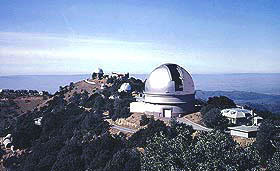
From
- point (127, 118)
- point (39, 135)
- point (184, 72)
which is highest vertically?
point (184, 72)

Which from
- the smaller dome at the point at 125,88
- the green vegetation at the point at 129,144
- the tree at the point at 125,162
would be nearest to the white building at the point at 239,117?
the green vegetation at the point at 129,144

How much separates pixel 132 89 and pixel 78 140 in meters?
36.2

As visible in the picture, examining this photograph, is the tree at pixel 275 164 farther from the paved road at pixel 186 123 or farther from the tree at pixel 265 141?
the paved road at pixel 186 123

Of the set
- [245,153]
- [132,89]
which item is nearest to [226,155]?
[245,153]

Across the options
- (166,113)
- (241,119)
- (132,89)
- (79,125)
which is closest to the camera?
(241,119)

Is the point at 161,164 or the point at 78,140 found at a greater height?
the point at 161,164

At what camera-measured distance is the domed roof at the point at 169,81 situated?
4928 centimetres

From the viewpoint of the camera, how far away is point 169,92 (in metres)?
49.1

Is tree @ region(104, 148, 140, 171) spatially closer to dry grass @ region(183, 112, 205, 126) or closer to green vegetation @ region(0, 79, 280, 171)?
green vegetation @ region(0, 79, 280, 171)

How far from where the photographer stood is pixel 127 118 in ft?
170

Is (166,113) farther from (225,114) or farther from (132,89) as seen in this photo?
(132,89)

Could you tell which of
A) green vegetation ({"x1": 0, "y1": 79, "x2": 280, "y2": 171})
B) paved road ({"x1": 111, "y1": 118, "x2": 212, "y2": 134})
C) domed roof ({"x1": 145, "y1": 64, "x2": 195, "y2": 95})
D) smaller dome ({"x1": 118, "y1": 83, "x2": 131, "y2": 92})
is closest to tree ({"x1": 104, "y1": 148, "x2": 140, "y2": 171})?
green vegetation ({"x1": 0, "y1": 79, "x2": 280, "y2": 171})

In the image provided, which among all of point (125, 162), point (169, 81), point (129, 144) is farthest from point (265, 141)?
point (169, 81)

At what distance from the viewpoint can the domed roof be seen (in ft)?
162
